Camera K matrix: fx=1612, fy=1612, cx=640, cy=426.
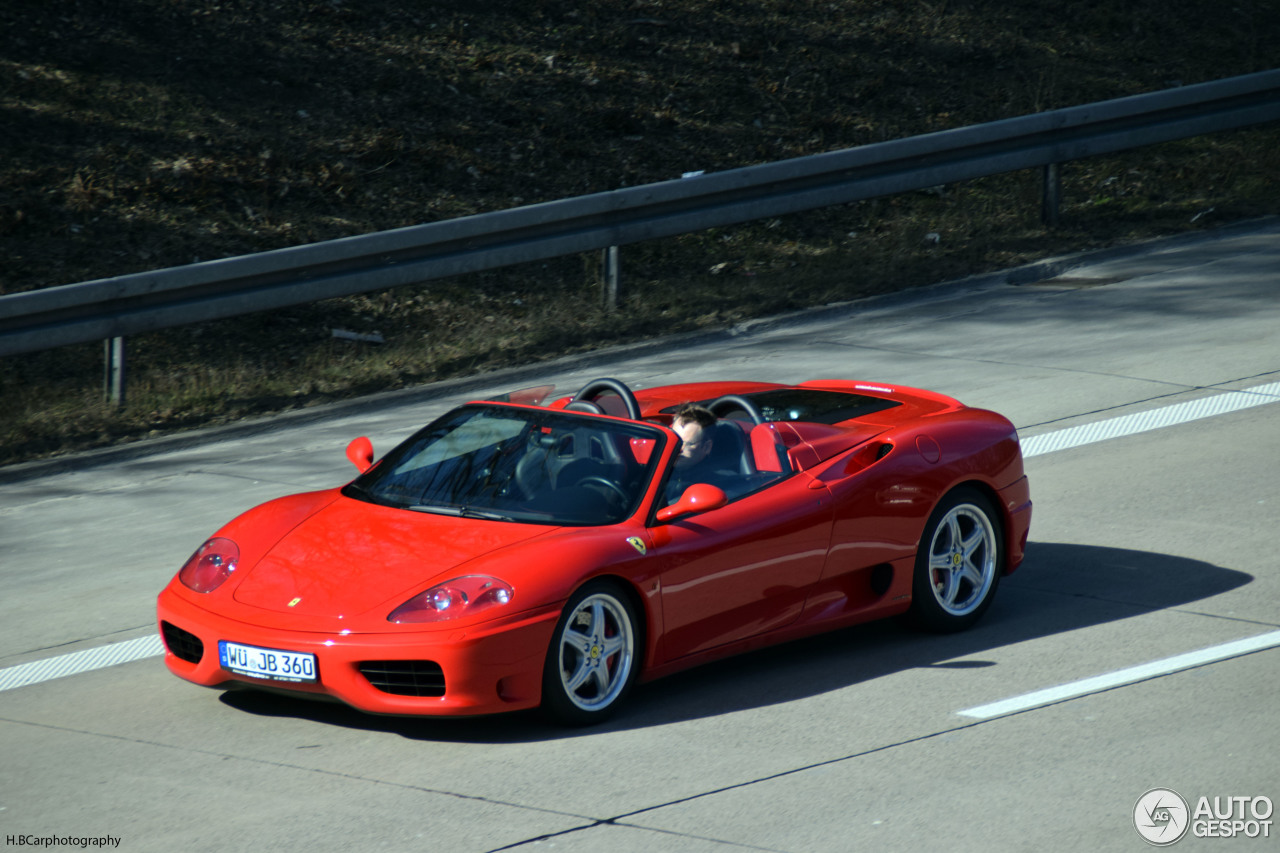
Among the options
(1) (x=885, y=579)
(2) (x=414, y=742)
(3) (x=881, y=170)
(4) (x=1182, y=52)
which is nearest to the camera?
(2) (x=414, y=742)

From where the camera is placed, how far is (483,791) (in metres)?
5.40

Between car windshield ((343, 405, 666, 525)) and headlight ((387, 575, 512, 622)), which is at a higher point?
car windshield ((343, 405, 666, 525))

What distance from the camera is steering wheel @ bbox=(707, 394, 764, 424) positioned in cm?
721

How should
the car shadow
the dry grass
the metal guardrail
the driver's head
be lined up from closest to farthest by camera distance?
the car shadow → the driver's head → the metal guardrail → the dry grass

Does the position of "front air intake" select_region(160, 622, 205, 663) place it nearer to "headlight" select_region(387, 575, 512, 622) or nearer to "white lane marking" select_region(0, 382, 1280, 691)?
"headlight" select_region(387, 575, 512, 622)

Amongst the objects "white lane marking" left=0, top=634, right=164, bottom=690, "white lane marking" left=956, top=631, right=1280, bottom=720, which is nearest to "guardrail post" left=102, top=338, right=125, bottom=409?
"white lane marking" left=0, top=634, right=164, bottom=690

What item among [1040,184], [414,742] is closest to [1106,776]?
[414,742]

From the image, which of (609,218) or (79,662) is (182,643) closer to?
(79,662)

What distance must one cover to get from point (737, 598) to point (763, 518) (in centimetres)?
35

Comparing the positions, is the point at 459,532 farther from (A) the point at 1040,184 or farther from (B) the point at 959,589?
(A) the point at 1040,184

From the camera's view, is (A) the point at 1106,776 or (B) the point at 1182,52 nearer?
(A) the point at 1106,776

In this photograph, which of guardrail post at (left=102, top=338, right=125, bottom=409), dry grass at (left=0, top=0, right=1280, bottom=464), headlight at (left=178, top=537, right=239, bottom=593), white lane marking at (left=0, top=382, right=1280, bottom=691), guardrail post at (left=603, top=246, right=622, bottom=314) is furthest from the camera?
guardrail post at (left=603, top=246, right=622, bottom=314)

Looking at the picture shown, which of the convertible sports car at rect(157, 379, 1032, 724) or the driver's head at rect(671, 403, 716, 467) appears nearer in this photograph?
the convertible sports car at rect(157, 379, 1032, 724)

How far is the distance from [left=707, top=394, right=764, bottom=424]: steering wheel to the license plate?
229 centimetres
